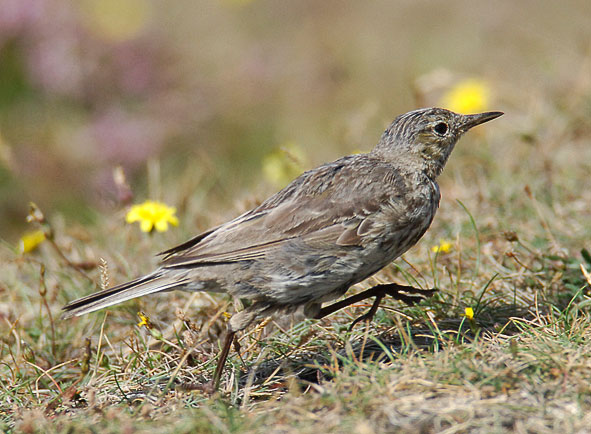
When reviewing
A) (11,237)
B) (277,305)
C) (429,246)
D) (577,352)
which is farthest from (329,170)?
(11,237)

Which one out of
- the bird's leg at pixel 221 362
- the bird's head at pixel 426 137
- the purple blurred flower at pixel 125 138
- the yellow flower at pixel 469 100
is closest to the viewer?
the bird's leg at pixel 221 362

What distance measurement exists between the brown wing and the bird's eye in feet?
1.49

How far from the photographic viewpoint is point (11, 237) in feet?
28.6

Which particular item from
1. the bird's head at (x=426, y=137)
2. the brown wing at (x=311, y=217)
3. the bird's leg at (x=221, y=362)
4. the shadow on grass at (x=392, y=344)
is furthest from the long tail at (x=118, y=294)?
the bird's head at (x=426, y=137)

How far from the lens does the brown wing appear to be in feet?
14.0

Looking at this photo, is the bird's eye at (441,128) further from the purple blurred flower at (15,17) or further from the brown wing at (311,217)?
the purple blurred flower at (15,17)

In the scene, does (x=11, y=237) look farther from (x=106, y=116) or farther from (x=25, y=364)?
(x=25, y=364)

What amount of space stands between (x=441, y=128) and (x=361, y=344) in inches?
58.7

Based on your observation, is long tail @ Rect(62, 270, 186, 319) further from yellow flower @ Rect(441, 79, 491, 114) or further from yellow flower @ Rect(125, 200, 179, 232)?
yellow flower @ Rect(441, 79, 491, 114)

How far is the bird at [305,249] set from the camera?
417 cm

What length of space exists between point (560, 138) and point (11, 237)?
5.92 metres

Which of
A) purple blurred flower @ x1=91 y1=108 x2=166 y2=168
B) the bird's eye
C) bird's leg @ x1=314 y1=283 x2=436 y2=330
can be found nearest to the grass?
bird's leg @ x1=314 y1=283 x2=436 y2=330

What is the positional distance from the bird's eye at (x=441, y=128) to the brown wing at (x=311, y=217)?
455mm

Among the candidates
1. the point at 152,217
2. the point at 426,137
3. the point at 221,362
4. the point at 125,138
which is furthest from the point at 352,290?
the point at 125,138
